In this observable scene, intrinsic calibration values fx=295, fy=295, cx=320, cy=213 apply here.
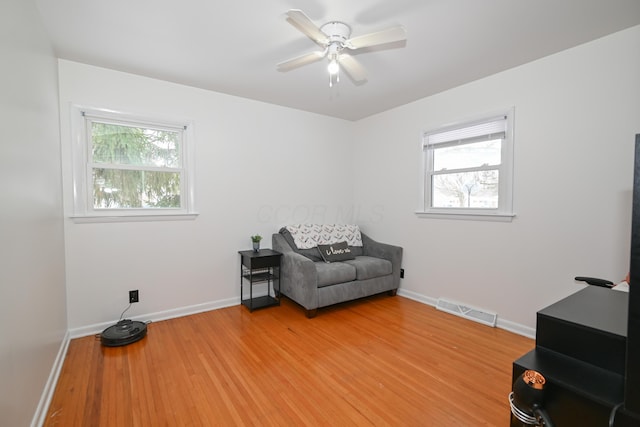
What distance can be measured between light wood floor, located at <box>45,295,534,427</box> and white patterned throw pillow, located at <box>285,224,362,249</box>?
1.00 meters

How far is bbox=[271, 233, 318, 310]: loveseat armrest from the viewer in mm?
3168

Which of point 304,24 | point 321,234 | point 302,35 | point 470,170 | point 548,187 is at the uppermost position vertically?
point 302,35

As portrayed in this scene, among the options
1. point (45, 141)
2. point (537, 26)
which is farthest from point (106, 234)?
point (537, 26)

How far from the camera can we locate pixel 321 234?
3.98m

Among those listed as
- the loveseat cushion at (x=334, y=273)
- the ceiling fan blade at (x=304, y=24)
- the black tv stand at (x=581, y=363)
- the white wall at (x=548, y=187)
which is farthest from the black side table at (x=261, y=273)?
the black tv stand at (x=581, y=363)

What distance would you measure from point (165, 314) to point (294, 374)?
1780 millimetres

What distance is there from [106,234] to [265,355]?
195cm

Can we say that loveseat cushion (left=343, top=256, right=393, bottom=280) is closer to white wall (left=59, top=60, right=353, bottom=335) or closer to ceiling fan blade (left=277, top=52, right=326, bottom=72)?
white wall (left=59, top=60, right=353, bottom=335)

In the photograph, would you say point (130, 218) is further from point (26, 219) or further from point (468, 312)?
point (468, 312)

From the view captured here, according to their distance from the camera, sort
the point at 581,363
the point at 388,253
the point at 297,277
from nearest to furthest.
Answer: the point at 581,363
the point at 297,277
the point at 388,253

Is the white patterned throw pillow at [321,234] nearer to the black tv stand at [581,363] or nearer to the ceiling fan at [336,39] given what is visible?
the ceiling fan at [336,39]

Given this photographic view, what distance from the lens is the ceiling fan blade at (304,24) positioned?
1.66 meters

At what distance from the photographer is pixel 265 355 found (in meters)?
2.44

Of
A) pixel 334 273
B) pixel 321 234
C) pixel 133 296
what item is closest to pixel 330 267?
pixel 334 273
